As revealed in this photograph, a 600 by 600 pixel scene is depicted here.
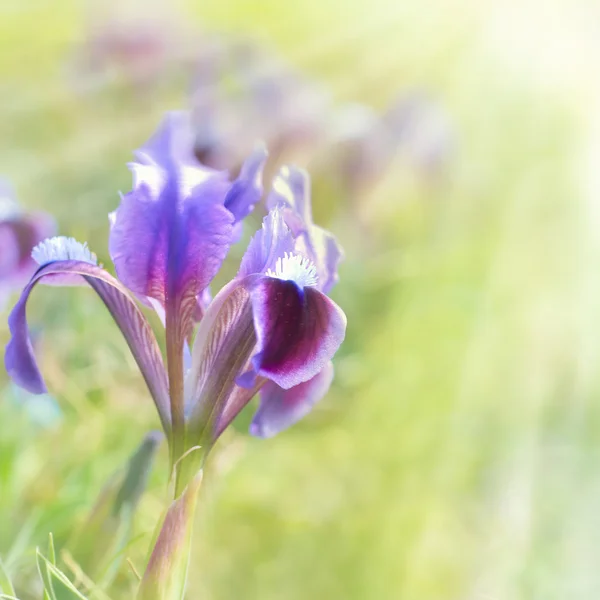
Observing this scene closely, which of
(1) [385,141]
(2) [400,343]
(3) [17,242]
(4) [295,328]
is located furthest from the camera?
(1) [385,141]

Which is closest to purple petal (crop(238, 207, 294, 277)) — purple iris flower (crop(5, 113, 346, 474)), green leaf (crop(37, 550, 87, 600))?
purple iris flower (crop(5, 113, 346, 474))

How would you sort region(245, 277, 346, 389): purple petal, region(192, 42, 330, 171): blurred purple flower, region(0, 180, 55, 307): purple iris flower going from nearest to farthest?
region(245, 277, 346, 389): purple petal → region(0, 180, 55, 307): purple iris flower → region(192, 42, 330, 171): blurred purple flower

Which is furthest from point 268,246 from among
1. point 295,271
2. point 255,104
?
point 255,104

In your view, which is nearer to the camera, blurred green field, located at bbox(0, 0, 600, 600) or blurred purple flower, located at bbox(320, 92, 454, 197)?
blurred green field, located at bbox(0, 0, 600, 600)

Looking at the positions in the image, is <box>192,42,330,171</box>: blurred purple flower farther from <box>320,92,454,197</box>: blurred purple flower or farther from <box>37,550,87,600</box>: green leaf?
<box>37,550,87,600</box>: green leaf

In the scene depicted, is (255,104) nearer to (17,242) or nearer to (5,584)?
(17,242)

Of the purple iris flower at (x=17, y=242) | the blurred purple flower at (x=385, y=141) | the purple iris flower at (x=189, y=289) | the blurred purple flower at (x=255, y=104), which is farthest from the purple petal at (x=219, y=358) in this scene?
the blurred purple flower at (x=385, y=141)

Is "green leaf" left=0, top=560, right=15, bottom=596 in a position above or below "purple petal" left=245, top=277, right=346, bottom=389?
below
